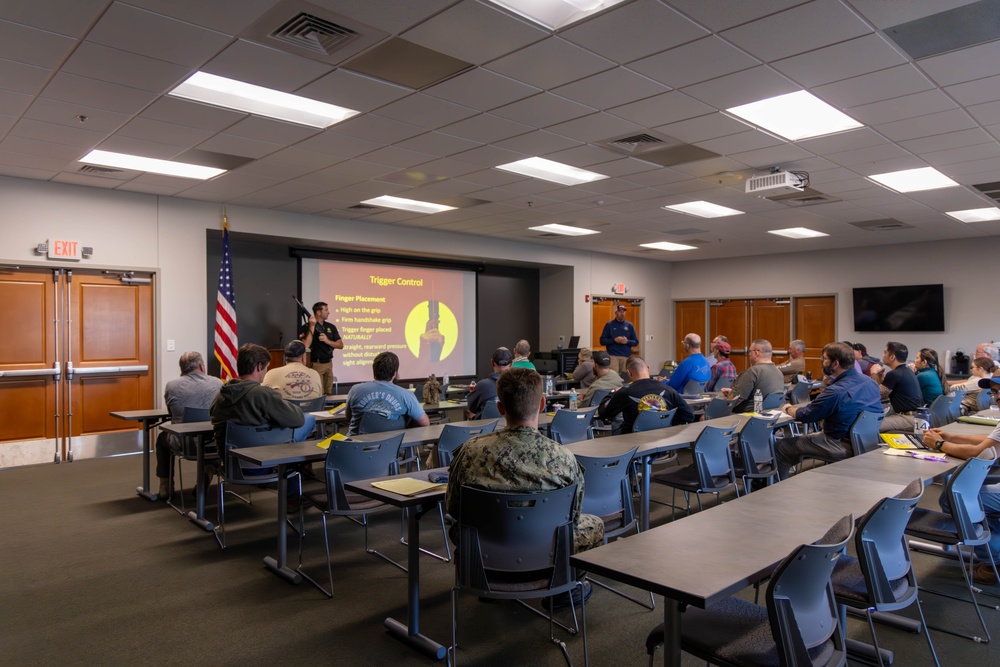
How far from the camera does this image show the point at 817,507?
8.46 ft

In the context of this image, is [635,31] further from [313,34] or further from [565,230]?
[565,230]

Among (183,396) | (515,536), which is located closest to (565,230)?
(183,396)

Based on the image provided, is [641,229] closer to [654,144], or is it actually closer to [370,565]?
[654,144]

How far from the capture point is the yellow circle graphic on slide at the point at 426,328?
10.9 meters

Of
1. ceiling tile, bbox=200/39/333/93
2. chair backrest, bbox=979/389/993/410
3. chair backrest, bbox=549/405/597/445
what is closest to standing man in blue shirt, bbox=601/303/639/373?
chair backrest, bbox=979/389/993/410

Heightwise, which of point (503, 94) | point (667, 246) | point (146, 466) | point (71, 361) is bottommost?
point (146, 466)

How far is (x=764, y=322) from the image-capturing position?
1340cm

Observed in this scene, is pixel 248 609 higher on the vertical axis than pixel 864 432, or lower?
lower

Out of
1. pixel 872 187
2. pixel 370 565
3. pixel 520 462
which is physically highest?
pixel 872 187

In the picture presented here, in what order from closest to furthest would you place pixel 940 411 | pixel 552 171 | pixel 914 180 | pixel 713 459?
pixel 713 459 < pixel 940 411 < pixel 552 171 < pixel 914 180

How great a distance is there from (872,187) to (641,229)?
11.8ft

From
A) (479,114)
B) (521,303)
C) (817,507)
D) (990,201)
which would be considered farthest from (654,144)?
(521,303)

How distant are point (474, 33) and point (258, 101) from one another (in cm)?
211

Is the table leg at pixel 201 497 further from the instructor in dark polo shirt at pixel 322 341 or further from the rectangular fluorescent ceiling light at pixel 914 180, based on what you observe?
the rectangular fluorescent ceiling light at pixel 914 180
